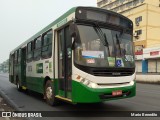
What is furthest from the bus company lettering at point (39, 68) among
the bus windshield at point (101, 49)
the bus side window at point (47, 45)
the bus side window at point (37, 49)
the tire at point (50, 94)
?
the bus windshield at point (101, 49)

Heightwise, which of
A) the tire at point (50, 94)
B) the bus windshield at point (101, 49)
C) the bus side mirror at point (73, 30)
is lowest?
the tire at point (50, 94)

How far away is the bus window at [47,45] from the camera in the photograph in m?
11.1

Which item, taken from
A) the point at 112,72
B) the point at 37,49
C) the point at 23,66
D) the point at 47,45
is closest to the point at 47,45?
the point at 47,45

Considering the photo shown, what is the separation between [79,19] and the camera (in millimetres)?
8766

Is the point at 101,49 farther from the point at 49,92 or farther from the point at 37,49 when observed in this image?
the point at 37,49

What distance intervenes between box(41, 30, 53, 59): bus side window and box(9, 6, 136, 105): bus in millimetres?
304

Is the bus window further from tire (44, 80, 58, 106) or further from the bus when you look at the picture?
tire (44, 80, 58, 106)

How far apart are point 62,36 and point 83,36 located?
156cm

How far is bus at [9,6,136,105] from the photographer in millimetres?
8398

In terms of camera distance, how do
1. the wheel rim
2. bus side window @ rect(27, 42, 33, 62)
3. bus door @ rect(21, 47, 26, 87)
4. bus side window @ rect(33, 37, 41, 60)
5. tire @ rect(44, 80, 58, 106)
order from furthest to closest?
bus door @ rect(21, 47, 26, 87), bus side window @ rect(27, 42, 33, 62), bus side window @ rect(33, 37, 41, 60), the wheel rim, tire @ rect(44, 80, 58, 106)

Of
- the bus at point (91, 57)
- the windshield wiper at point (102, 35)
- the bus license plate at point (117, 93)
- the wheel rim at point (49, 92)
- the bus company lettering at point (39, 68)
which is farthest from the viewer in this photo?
the bus company lettering at point (39, 68)

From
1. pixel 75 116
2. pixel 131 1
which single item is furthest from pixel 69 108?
pixel 131 1

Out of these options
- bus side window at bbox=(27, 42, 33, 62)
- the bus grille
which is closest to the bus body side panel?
the bus grille

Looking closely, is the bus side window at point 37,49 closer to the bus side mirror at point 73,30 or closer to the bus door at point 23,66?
the bus door at point 23,66
